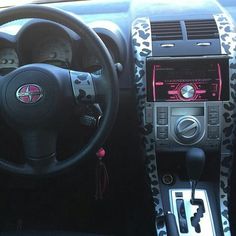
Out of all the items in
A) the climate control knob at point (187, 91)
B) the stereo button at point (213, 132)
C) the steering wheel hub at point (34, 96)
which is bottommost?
the stereo button at point (213, 132)

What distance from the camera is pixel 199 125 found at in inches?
78.3

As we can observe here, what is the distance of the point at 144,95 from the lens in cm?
200

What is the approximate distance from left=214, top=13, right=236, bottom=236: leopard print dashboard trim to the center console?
0.9 inches

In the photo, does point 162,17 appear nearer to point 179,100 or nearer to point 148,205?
point 179,100

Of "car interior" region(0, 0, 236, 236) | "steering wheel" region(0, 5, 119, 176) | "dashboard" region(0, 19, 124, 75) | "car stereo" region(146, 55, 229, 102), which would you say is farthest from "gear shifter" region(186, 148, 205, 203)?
"dashboard" region(0, 19, 124, 75)

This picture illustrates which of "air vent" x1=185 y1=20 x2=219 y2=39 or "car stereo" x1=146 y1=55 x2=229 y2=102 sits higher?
"air vent" x1=185 y1=20 x2=219 y2=39

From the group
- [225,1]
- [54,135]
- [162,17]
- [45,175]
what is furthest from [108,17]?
[45,175]

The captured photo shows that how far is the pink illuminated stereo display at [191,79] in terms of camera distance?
1.95m

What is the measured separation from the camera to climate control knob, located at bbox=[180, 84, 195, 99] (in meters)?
1.96

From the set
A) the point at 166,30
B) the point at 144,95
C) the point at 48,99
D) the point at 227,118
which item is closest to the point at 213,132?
the point at 227,118

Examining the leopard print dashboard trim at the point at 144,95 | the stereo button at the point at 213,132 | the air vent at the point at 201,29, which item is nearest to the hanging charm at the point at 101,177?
the leopard print dashboard trim at the point at 144,95

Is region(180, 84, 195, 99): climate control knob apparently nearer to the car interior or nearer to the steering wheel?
the car interior

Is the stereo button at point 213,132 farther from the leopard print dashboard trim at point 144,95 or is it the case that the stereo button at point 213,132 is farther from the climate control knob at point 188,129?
the leopard print dashboard trim at point 144,95

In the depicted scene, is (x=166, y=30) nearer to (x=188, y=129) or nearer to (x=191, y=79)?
(x=191, y=79)
